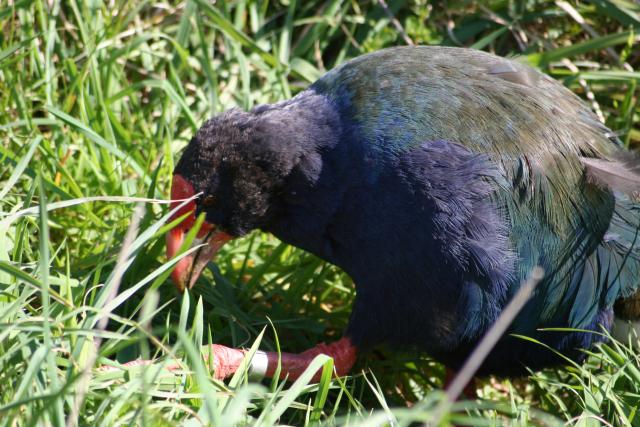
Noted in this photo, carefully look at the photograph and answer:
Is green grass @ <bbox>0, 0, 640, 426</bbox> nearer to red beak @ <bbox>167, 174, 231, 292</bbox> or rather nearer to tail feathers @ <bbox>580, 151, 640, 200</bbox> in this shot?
red beak @ <bbox>167, 174, 231, 292</bbox>

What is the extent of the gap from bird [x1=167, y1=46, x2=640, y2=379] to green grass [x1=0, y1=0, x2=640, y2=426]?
18 cm

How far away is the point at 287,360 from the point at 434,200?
709mm

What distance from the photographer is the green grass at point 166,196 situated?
207cm

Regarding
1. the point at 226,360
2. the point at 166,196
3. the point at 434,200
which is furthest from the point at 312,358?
the point at 166,196

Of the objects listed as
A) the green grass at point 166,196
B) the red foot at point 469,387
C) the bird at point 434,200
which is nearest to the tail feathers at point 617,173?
the bird at point 434,200

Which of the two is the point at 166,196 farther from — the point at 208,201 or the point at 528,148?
the point at 528,148

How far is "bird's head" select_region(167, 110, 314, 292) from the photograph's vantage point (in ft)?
8.79

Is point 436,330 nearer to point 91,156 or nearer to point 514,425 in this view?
point 514,425

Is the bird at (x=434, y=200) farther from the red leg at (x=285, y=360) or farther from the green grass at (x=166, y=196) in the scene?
the green grass at (x=166, y=196)

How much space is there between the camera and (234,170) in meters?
2.69

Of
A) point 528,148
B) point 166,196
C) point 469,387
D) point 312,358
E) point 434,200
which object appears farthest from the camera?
point 166,196

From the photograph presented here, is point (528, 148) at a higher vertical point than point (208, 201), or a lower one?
higher

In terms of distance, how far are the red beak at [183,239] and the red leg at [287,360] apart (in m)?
0.31

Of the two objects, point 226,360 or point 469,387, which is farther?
point 469,387
